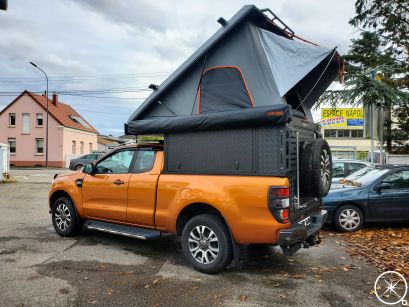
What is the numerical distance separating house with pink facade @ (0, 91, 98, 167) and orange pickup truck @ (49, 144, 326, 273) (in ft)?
112

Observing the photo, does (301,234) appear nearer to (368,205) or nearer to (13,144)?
(368,205)

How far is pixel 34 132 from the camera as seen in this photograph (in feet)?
130

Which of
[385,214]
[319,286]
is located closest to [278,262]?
[319,286]

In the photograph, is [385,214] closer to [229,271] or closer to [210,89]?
[229,271]

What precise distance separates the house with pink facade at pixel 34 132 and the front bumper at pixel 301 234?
121 ft

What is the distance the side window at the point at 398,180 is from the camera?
774 cm

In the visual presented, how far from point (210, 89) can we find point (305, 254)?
3.07m

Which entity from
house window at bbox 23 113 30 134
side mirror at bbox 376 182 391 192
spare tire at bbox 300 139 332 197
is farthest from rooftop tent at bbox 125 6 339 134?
house window at bbox 23 113 30 134

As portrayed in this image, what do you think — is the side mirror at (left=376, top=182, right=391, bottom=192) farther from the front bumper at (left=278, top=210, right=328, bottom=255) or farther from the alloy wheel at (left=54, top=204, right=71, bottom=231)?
the alloy wheel at (left=54, top=204, right=71, bottom=231)

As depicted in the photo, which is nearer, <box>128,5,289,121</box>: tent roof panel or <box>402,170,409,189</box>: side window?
<box>128,5,289,121</box>: tent roof panel

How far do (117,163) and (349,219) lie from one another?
4.79 meters

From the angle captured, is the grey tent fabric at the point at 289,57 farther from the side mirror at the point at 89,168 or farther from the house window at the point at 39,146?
the house window at the point at 39,146

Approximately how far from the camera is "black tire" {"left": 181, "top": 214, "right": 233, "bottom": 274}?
4.84 meters
